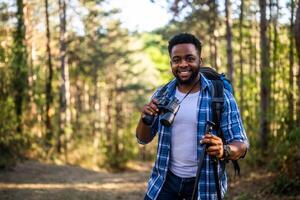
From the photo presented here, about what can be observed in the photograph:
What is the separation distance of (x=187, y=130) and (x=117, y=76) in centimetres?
4074

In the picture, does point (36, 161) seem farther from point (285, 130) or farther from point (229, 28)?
point (285, 130)

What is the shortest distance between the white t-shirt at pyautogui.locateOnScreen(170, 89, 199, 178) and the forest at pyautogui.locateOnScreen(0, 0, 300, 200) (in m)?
3.55

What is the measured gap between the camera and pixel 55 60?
36688 mm

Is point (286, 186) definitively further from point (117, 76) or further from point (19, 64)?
point (117, 76)

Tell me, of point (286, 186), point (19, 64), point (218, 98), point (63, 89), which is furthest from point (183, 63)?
point (63, 89)

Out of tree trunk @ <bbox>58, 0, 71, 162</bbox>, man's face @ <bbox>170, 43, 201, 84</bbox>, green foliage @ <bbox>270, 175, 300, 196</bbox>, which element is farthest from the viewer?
tree trunk @ <bbox>58, 0, 71, 162</bbox>

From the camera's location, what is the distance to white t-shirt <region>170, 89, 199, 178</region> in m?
3.46

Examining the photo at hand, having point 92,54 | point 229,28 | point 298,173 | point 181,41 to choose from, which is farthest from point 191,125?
point 92,54

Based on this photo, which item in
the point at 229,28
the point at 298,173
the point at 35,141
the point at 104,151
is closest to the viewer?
the point at 298,173

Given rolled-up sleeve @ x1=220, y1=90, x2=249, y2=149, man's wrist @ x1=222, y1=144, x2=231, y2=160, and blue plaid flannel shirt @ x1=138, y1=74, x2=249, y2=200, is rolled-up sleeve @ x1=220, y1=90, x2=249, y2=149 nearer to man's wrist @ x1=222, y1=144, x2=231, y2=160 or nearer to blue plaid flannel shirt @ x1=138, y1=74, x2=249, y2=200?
blue plaid flannel shirt @ x1=138, y1=74, x2=249, y2=200

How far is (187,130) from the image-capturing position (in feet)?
11.4

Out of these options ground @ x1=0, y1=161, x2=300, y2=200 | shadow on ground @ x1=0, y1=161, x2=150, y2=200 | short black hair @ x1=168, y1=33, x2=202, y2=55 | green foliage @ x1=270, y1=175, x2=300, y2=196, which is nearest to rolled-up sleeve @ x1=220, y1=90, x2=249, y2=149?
short black hair @ x1=168, y1=33, x2=202, y2=55

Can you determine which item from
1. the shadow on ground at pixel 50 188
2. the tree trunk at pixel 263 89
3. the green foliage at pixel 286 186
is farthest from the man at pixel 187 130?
the tree trunk at pixel 263 89

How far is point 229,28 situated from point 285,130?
4.64 m
